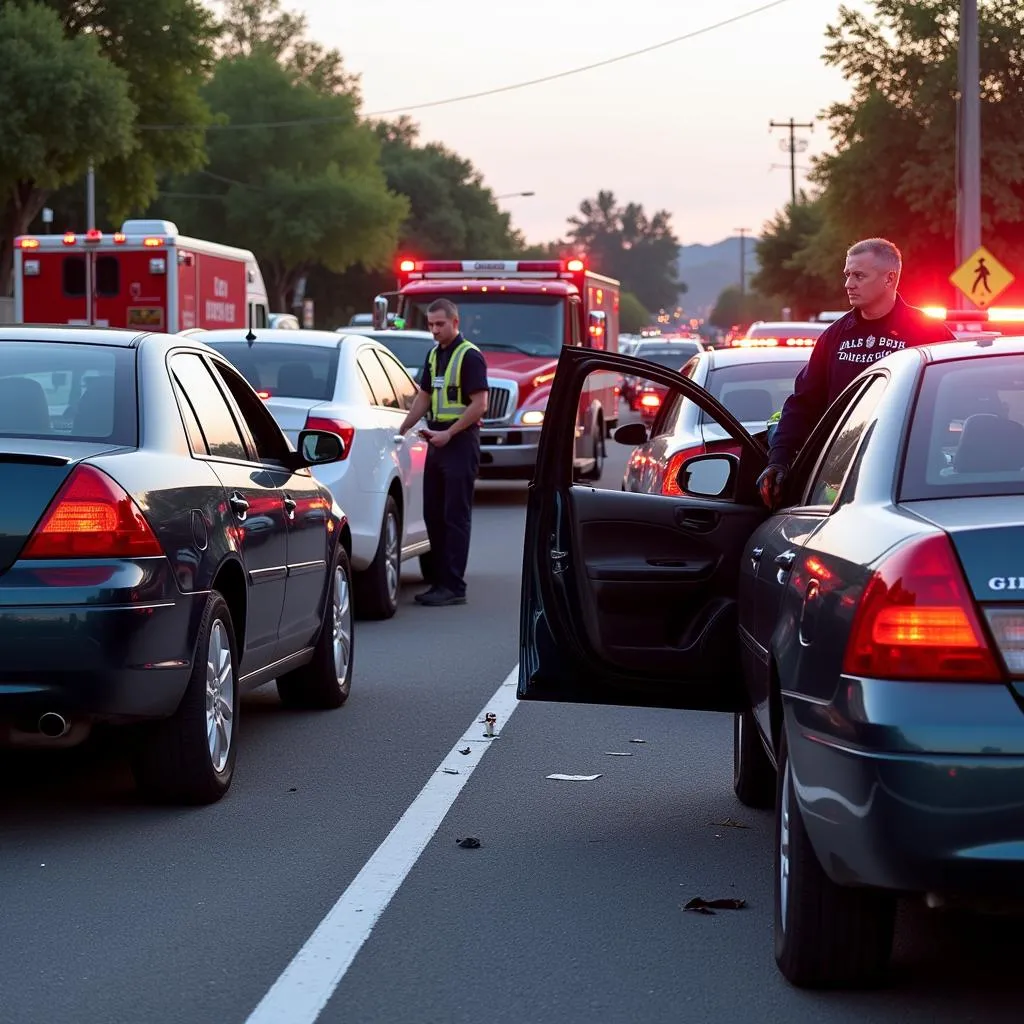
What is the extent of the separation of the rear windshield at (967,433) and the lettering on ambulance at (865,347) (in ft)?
8.12

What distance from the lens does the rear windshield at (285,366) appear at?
12383mm

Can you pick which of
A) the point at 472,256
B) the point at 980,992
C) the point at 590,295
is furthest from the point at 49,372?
the point at 472,256

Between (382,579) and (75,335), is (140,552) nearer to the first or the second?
(75,335)

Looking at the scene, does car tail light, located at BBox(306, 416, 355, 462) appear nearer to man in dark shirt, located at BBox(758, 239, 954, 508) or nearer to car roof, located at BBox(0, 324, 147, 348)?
car roof, located at BBox(0, 324, 147, 348)

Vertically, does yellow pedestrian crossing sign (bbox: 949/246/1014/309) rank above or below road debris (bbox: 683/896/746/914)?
above

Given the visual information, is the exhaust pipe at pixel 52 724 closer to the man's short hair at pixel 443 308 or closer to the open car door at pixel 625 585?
the open car door at pixel 625 585

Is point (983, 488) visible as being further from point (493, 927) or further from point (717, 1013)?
point (493, 927)

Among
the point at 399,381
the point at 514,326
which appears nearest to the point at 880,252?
the point at 399,381

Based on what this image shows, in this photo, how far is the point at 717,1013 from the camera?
4.71 metres

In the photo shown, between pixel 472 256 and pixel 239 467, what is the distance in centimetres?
10888

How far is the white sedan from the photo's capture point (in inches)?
475

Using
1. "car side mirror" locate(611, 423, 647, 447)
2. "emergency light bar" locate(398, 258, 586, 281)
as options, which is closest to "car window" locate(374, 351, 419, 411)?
"car side mirror" locate(611, 423, 647, 447)

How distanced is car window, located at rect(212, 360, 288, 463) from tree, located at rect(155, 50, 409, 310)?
2831 inches

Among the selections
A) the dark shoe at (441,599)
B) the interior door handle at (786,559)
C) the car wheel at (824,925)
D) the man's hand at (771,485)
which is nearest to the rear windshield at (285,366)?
the dark shoe at (441,599)
